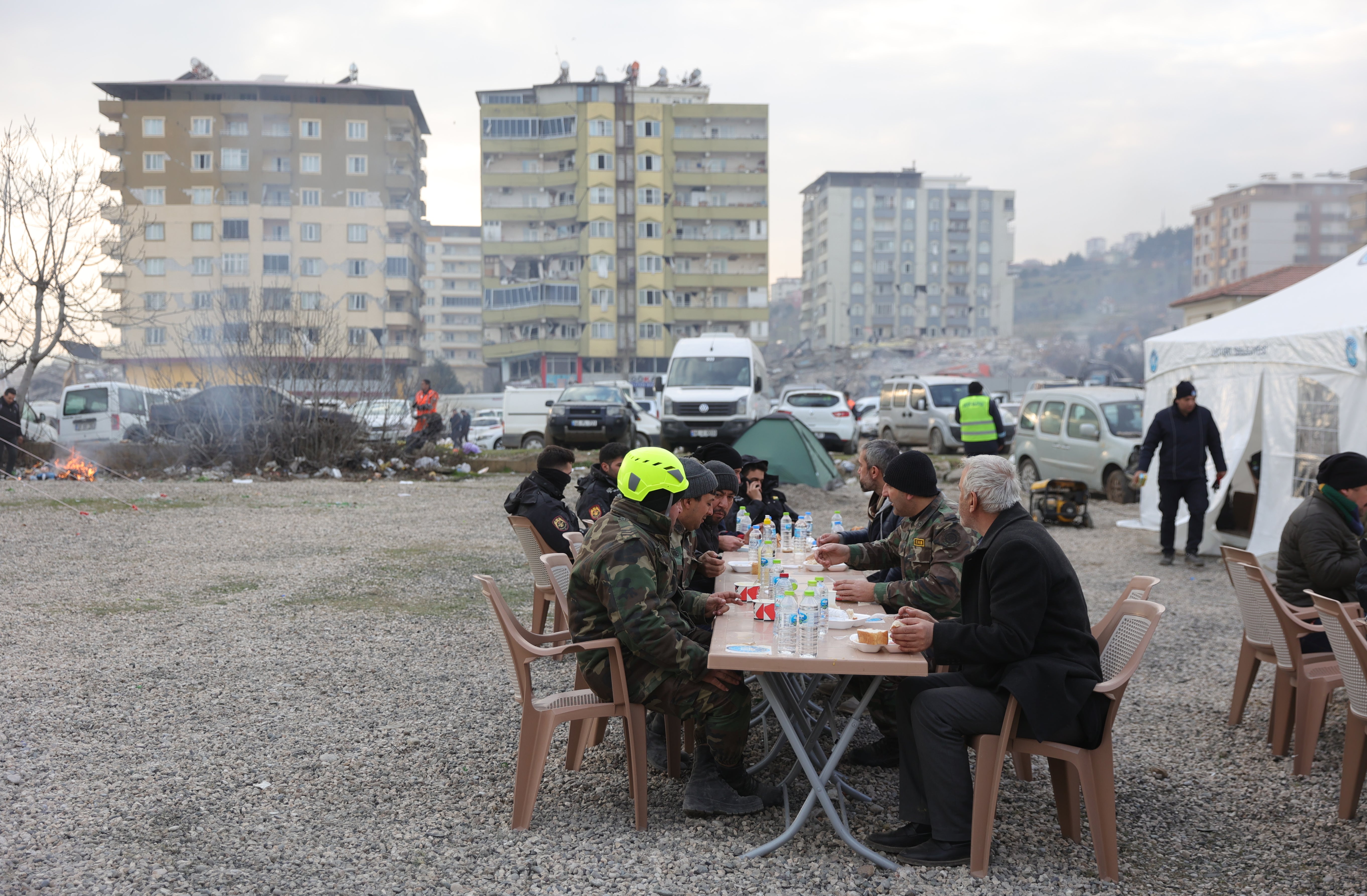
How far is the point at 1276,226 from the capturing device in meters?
94.6

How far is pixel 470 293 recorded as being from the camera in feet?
415

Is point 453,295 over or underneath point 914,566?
over

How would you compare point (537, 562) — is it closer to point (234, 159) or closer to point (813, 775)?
point (813, 775)

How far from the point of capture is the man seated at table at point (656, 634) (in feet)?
12.4

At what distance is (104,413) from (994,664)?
19796 mm

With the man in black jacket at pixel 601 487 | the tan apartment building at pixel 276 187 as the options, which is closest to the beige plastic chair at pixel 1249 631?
the man in black jacket at pixel 601 487

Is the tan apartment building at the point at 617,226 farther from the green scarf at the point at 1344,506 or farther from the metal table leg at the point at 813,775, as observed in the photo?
the metal table leg at the point at 813,775

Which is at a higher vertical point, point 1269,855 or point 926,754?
point 926,754

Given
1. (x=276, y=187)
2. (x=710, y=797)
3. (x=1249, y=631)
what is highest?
(x=276, y=187)

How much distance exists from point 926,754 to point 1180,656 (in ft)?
13.7

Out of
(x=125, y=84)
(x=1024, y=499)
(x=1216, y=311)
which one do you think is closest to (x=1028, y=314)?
(x=1216, y=311)

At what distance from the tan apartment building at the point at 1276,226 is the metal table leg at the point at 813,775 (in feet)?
311

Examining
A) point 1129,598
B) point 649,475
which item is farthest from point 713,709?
point 1129,598

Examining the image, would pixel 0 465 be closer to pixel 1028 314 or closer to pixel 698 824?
pixel 698 824
